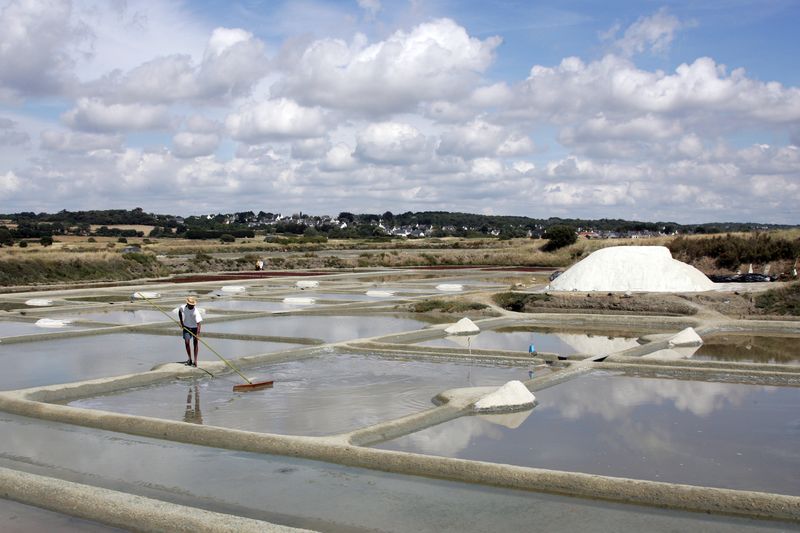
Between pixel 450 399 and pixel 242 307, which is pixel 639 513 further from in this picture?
pixel 242 307

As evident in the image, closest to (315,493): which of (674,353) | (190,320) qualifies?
(190,320)

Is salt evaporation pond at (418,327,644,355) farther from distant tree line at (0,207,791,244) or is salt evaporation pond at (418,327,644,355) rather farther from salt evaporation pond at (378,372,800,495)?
distant tree line at (0,207,791,244)

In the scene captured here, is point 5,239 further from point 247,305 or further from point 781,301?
point 781,301

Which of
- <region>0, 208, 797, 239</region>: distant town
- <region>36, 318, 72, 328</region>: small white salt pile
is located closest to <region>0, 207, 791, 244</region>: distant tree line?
<region>0, 208, 797, 239</region>: distant town

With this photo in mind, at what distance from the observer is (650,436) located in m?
9.40

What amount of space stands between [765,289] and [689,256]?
16.6 meters

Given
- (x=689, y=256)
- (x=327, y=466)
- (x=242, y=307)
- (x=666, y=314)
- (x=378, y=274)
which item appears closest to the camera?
(x=327, y=466)

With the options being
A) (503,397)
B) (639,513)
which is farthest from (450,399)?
(639,513)

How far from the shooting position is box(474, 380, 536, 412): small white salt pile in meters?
10.7

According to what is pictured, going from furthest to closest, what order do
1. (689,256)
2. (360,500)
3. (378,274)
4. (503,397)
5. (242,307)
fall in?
(378,274) < (689,256) < (242,307) < (503,397) < (360,500)

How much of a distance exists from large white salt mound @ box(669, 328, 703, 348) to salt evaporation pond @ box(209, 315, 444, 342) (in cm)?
699

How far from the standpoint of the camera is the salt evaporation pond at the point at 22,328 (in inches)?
818

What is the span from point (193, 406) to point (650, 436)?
21.1ft

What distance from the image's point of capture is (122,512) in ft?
22.3
